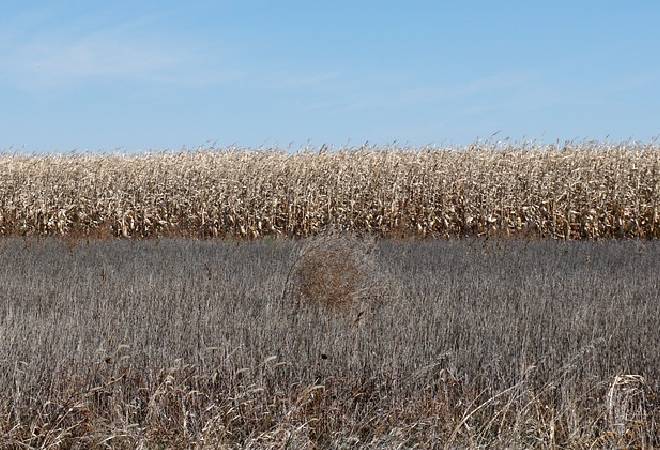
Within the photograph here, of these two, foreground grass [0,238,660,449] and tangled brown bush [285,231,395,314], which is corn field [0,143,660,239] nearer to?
foreground grass [0,238,660,449]

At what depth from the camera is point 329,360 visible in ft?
20.9

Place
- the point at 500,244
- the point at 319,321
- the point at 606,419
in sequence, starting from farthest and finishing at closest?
1. the point at 500,244
2. the point at 319,321
3. the point at 606,419

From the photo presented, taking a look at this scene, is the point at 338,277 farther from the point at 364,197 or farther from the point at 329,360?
the point at 364,197

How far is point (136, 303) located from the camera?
946cm

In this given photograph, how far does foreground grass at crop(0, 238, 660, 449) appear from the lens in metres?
5.15

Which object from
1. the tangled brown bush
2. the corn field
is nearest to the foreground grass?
the tangled brown bush

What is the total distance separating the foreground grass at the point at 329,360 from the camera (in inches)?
203

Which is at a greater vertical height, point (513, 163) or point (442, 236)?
point (513, 163)

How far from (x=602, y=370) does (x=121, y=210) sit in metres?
15.2

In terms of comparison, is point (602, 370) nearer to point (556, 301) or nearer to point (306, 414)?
point (306, 414)

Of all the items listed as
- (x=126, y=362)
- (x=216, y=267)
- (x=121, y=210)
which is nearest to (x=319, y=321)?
(x=126, y=362)

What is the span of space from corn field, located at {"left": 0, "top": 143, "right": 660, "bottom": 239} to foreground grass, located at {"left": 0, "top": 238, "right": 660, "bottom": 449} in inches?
305

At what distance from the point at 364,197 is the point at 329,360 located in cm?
1357

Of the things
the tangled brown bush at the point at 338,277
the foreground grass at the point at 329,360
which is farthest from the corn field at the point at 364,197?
the tangled brown bush at the point at 338,277
